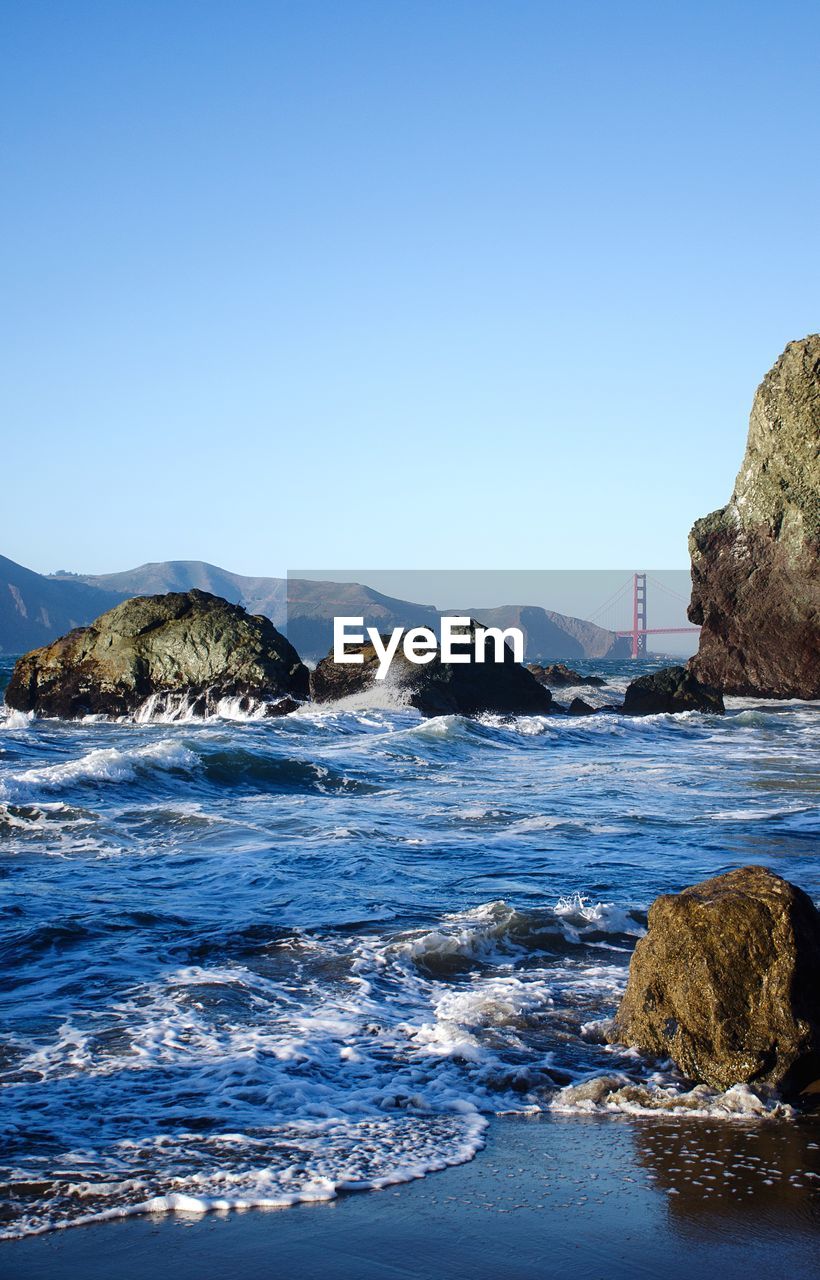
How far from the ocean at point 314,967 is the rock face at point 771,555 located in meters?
18.5

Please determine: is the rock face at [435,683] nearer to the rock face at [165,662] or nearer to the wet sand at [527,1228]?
the rock face at [165,662]

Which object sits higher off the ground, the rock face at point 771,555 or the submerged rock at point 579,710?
the rock face at point 771,555

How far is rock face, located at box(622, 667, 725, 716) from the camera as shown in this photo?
1207 inches

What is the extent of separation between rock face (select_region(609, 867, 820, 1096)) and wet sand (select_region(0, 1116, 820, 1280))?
2.03ft

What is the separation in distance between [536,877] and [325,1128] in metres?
5.15

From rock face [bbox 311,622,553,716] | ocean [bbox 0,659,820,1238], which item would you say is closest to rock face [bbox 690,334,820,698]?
rock face [bbox 311,622,553,716]

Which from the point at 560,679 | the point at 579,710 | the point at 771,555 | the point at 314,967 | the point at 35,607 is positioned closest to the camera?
the point at 314,967

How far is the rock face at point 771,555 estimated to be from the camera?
3384 cm

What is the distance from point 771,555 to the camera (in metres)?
34.6

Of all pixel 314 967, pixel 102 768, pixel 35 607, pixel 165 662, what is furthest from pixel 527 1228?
pixel 35 607

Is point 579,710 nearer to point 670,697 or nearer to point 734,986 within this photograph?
point 670,697

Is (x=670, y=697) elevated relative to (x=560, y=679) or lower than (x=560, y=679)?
elevated

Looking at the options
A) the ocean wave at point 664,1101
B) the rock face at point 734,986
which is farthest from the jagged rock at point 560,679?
the ocean wave at point 664,1101

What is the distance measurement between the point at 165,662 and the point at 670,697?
13457 millimetres
